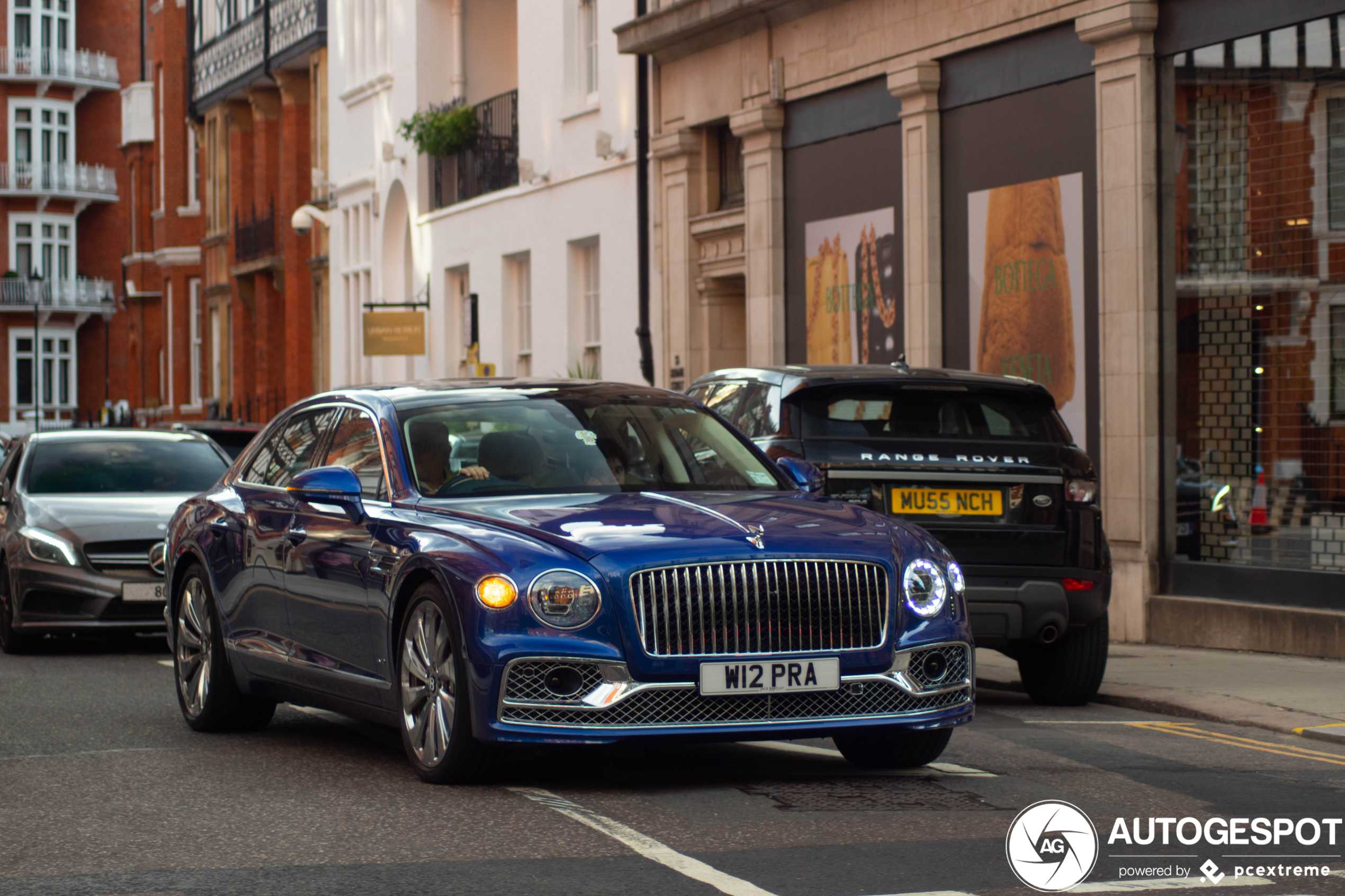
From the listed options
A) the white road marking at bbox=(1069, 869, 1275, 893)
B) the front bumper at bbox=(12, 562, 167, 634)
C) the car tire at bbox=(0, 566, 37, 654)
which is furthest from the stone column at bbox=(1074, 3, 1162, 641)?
the white road marking at bbox=(1069, 869, 1275, 893)

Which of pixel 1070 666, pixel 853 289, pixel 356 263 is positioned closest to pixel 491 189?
pixel 356 263

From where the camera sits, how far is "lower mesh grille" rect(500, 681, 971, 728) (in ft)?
23.6

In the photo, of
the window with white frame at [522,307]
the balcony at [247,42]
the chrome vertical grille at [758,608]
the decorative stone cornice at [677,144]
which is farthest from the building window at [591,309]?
the chrome vertical grille at [758,608]

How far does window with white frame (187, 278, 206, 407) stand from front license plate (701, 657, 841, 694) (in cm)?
4989

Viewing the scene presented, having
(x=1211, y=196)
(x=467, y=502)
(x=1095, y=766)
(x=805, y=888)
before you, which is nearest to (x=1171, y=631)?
(x=1211, y=196)

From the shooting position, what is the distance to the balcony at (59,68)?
76.1m

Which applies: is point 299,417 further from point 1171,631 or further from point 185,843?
point 1171,631

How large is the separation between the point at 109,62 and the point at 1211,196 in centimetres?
6908

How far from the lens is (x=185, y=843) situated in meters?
6.67

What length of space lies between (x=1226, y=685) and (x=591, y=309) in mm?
17151

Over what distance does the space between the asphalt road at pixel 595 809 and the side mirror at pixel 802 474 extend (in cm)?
116

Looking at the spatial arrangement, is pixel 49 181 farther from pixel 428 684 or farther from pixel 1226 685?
pixel 428 684

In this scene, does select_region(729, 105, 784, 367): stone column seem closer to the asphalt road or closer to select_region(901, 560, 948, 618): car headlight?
the asphalt road

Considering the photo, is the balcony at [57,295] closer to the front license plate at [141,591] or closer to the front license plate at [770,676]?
the front license plate at [141,591]
